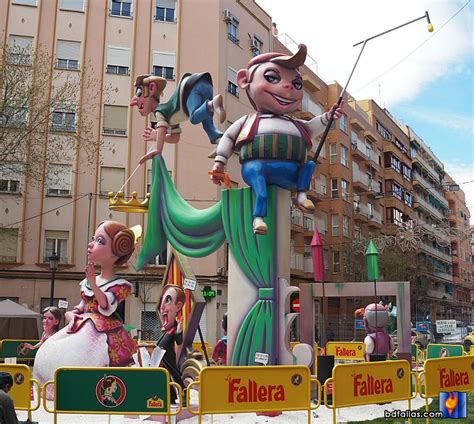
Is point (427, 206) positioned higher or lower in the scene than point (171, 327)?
higher

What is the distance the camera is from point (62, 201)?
26.1 m

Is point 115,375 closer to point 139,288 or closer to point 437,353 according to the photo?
point 437,353

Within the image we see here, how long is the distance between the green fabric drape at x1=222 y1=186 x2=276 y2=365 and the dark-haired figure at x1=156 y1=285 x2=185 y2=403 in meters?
1.03

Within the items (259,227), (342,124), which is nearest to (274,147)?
(259,227)

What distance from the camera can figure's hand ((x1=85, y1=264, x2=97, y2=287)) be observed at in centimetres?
936

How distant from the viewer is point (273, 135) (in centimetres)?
992

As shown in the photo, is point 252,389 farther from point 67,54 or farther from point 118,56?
point 67,54

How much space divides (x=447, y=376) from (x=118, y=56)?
76.1ft

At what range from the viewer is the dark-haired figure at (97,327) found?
367 inches

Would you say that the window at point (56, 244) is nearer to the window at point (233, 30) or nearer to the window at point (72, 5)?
the window at point (72, 5)

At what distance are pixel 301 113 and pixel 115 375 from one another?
30441 millimetres

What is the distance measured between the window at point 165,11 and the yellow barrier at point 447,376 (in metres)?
23.9

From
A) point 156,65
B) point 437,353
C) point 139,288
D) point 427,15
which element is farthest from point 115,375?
point 156,65

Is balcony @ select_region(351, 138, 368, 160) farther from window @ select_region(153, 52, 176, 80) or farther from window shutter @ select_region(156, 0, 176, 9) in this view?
window shutter @ select_region(156, 0, 176, 9)
